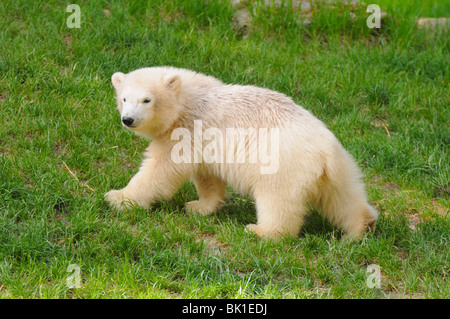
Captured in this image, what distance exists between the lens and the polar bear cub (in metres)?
5.04

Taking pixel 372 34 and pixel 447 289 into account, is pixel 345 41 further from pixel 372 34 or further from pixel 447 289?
pixel 447 289

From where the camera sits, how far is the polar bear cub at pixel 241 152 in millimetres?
5043

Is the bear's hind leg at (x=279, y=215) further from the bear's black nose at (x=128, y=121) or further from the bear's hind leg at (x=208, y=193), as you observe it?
the bear's black nose at (x=128, y=121)

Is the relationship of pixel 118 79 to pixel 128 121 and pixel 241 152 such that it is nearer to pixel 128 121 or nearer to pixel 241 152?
pixel 128 121

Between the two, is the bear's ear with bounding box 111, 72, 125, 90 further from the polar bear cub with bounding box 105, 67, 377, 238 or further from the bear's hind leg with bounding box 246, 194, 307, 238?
the bear's hind leg with bounding box 246, 194, 307, 238

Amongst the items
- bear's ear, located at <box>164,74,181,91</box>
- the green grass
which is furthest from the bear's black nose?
the green grass

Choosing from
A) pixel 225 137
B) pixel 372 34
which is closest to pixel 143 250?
pixel 225 137

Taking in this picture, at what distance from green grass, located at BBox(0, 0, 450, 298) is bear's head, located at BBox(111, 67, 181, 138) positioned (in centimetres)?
75

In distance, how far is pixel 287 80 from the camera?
25.8 ft

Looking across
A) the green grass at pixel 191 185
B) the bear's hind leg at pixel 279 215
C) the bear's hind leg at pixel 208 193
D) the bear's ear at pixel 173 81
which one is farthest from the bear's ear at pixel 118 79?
the bear's hind leg at pixel 279 215

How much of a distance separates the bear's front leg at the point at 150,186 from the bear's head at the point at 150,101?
332 millimetres

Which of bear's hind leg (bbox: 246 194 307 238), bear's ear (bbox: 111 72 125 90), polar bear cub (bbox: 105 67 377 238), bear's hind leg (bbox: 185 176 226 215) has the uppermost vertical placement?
bear's ear (bbox: 111 72 125 90)

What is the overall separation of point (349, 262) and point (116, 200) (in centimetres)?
204

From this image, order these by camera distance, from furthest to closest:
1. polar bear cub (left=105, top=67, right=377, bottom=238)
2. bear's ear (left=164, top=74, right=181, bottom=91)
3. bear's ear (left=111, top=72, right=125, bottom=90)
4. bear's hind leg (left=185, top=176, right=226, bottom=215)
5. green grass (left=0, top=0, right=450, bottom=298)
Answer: bear's hind leg (left=185, top=176, right=226, bottom=215)
bear's ear (left=111, top=72, right=125, bottom=90)
bear's ear (left=164, top=74, right=181, bottom=91)
polar bear cub (left=105, top=67, right=377, bottom=238)
green grass (left=0, top=0, right=450, bottom=298)
